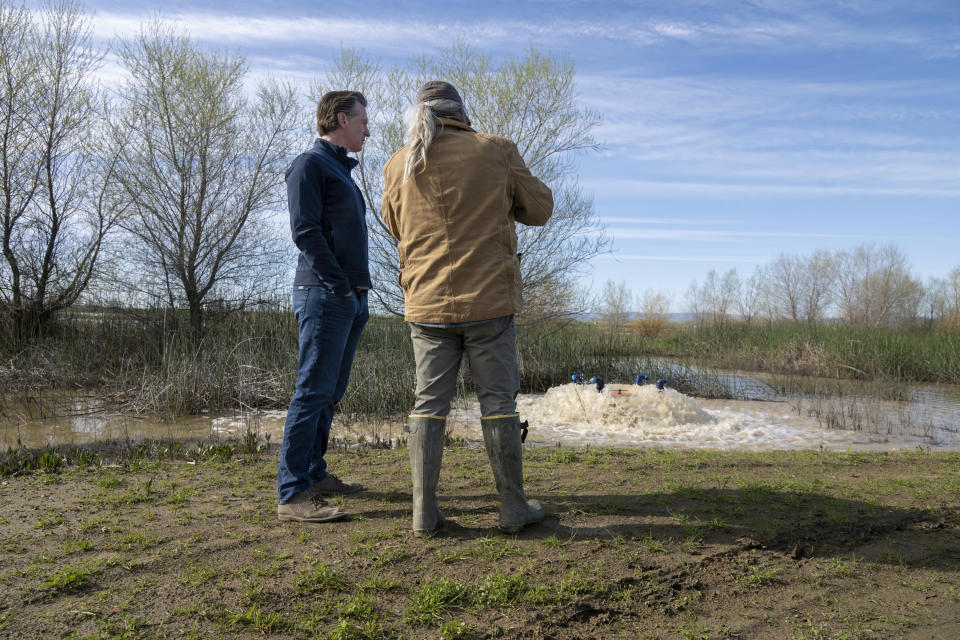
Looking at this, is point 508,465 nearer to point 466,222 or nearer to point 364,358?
point 466,222

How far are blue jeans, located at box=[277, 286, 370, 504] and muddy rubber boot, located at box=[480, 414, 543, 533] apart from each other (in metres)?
0.86

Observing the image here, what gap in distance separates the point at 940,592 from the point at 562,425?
4.87 metres

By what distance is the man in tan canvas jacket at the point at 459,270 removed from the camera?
278 centimetres

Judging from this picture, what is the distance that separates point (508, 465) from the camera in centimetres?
288

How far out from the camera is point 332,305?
125 inches

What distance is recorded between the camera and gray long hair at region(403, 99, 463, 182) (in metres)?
2.76

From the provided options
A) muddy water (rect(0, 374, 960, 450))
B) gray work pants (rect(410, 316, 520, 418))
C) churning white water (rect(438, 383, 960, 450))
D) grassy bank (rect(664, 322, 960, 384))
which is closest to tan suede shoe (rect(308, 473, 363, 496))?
gray work pants (rect(410, 316, 520, 418))

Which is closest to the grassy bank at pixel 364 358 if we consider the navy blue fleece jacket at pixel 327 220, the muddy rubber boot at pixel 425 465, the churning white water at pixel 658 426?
the churning white water at pixel 658 426

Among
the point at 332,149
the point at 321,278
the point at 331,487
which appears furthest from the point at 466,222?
the point at 331,487

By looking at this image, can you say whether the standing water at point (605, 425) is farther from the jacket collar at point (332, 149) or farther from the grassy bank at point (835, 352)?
the grassy bank at point (835, 352)

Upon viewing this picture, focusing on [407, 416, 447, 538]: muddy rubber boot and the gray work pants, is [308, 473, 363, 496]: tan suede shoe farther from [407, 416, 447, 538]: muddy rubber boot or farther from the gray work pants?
the gray work pants

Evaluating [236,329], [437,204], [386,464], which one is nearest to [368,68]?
[236,329]

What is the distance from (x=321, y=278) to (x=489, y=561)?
1516mm

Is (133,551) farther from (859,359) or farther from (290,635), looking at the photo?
(859,359)
